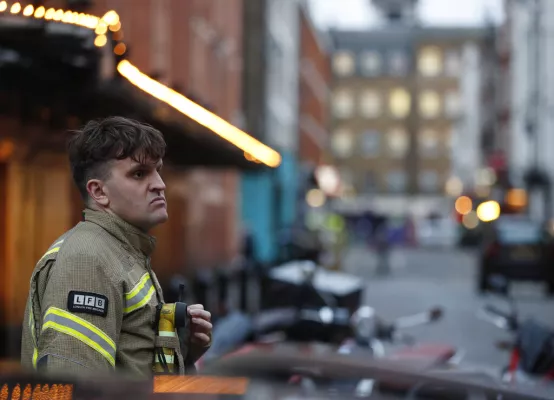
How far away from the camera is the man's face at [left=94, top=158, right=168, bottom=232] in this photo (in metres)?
2.88

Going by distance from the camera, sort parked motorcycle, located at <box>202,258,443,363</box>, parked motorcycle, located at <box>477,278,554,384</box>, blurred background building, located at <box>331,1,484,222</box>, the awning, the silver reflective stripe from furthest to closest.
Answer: blurred background building, located at <box>331,1,484,222</box> → parked motorcycle, located at <box>202,258,443,363</box> → parked motorcycle, located at <box>477,278,554,384</box> → the awning → the silver reflective stripe

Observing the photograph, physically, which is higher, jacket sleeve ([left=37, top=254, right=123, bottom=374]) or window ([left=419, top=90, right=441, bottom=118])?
window ([left=419, top=90, right=441, bottom=118])

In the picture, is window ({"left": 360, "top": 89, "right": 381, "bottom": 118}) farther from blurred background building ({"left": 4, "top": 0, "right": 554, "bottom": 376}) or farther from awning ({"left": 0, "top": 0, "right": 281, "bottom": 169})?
awning ({"left": 0, "top": 0, "right": 281, "bottom": 169})

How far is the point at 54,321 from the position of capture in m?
2.61

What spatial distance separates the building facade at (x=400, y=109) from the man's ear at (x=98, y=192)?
96732 millimetres

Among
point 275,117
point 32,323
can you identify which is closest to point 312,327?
point 32,323

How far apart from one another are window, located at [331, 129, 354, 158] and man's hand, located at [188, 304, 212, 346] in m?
98.7

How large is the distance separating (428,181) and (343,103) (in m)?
10.1

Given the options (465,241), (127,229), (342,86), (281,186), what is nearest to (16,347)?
(127,229)

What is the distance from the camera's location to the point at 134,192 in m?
2.91

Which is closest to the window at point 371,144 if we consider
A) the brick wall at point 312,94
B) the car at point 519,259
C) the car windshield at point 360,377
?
the brick wall at point 312,94

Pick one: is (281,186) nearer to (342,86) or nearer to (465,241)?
(465,241)

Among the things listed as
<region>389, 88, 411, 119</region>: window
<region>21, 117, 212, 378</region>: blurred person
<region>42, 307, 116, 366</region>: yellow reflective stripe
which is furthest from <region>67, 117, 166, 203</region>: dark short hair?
<region>389, 88, 411, 119</region>: window

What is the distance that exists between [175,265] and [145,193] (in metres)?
21.9
